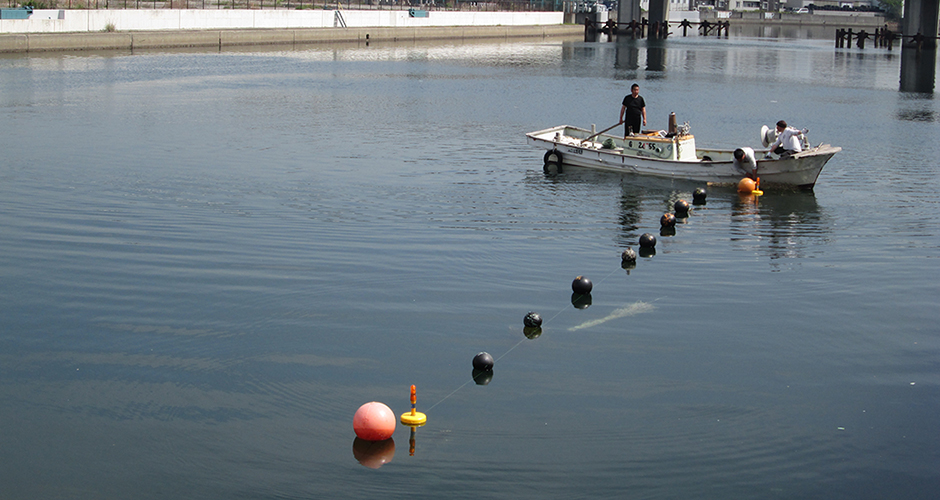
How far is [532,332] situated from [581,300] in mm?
1905

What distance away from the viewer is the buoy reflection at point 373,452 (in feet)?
32.9

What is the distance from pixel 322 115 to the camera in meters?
37.6

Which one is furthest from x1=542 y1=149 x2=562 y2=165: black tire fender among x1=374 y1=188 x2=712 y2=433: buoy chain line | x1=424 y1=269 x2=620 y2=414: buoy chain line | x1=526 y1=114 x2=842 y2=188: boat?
x1=424 y1=269 x2=620 y2=414: buoy chain line

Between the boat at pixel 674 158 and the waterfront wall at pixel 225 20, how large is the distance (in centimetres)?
4566

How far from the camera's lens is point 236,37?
75188mm

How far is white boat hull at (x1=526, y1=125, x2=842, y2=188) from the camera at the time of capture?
2475 centimetres

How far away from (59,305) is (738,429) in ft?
33.2

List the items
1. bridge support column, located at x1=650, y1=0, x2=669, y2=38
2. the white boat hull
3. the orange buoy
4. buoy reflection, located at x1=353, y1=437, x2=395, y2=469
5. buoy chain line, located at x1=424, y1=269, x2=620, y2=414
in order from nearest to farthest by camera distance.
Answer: buoy reflection, located at x1=353, y1=437, x2=395, y2=469 → buoy chain line, located at x1=424, y1=269, x2=620, y2=414 → the orange buoy → the white boat hull → bridge support column, located at x1=650, y1=0, x2=669, y2=38

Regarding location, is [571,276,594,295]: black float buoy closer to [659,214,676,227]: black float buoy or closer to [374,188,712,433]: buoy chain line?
[374,188,712,433]: buoy chain line

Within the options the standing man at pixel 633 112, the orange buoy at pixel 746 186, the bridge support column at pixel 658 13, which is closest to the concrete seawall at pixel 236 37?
the bridge support column at pixel 658 13

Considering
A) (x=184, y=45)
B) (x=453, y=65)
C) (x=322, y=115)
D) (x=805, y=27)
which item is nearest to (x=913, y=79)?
(x=453, y=65)

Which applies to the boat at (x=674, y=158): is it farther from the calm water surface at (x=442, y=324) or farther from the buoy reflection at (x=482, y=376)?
the buoy reflection at (x=482, y=376)

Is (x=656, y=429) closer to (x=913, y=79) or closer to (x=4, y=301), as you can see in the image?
(x=4, y=301)

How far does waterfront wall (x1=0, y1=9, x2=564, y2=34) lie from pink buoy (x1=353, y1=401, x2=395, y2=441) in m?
57.7
